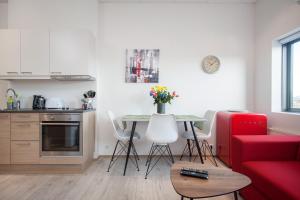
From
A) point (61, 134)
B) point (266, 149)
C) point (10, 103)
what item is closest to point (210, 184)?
point (266, 149)

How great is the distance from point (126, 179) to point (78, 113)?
1.23 m

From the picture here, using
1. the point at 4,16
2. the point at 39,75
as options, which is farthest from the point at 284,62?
the point at 4,16

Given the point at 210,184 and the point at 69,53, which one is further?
the point at 69,53

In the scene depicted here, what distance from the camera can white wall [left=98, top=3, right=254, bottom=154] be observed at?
373cm

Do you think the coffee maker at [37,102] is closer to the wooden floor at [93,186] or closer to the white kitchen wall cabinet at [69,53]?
the white kitchen wall cabinet at [69,53]

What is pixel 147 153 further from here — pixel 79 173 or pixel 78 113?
pixel 78 113

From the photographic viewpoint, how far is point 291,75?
3.13 m

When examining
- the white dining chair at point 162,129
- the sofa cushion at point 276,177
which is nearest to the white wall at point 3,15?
the white dining chair at point 162,129

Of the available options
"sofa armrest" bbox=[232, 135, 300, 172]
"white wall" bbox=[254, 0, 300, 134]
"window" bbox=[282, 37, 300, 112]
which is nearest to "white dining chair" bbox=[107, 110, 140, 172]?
"sofa armrest" bbox=[232, 135, 300, 172]

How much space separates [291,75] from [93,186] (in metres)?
3.51

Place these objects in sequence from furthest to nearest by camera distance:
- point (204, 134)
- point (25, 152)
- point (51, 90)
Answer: point (51, 90) → point (204, 134) → point (25, 152)

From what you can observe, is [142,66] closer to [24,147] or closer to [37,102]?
[37,102]

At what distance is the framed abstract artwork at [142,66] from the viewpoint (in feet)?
12.1

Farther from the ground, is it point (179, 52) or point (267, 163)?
point (179, 52)
